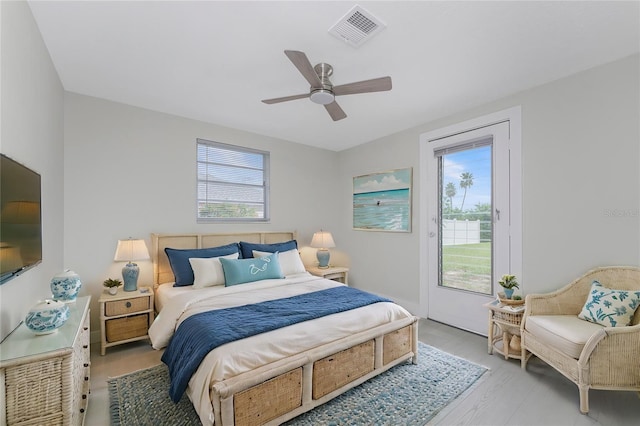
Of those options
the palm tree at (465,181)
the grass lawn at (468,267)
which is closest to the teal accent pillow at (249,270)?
the grass lawn at (468,267)

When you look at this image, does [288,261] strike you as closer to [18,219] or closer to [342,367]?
[342,367]

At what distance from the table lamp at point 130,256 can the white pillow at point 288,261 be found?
3.93 ft

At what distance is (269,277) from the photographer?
3168mm

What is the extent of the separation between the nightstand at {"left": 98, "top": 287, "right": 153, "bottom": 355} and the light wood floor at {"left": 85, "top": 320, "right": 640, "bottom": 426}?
0.51 feet

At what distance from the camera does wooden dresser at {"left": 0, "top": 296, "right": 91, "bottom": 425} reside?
4.03ft

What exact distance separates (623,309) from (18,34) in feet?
14.0

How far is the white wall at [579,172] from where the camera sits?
225 centimetres

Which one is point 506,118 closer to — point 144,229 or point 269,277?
point 269,277

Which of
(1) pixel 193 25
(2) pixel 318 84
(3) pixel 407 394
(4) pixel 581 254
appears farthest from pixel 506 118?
(1) pixel 193 25

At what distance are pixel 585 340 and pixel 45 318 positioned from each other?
3320 millimetres

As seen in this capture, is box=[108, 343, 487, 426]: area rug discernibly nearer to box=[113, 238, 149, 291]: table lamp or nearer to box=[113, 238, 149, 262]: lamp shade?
box=[113, 238, 149, 291]: table lamp

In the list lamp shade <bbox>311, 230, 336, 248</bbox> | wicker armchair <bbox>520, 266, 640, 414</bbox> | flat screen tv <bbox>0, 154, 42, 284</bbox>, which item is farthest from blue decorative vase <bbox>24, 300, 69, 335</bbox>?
wicker armchair <bbox>520, 266, 640, 414</bbox>

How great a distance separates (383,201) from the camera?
427 centimetres

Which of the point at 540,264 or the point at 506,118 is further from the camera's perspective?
the point at 506,118
